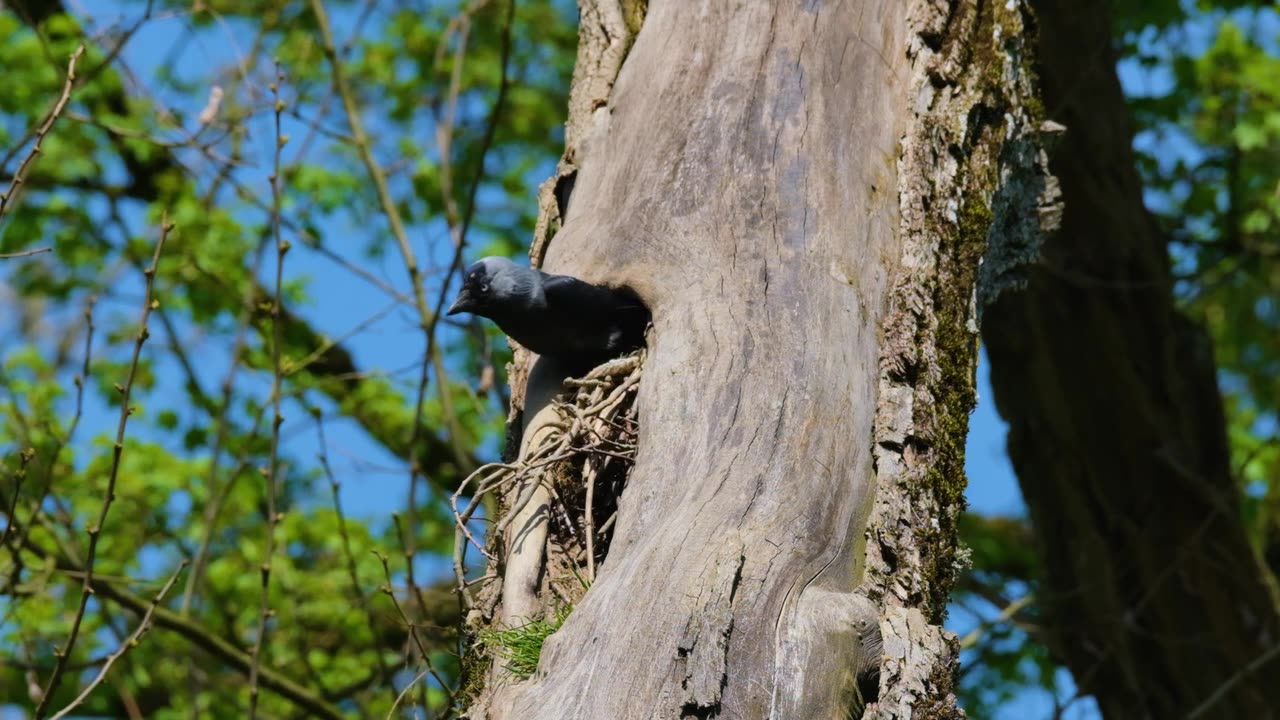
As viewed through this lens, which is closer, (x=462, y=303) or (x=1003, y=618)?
(x=462, y=303)

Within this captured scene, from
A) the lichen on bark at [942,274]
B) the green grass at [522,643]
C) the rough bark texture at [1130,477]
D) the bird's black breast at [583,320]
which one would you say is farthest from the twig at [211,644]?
the rough bark texture at [1130,477]

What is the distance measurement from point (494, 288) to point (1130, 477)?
3342mm

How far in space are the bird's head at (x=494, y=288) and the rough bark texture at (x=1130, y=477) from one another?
8.29 feet

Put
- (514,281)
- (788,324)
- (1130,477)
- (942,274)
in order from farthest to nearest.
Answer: (1130,477)
(514,281)
(942,274)
(788,324)

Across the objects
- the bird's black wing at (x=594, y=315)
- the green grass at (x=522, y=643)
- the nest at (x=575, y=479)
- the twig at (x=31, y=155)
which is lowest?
the green grass at (x=522, y=643)

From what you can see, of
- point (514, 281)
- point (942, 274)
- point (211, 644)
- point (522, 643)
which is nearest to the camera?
point (522, 643)

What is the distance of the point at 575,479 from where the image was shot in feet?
10.1

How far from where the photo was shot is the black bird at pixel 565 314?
3.06 m

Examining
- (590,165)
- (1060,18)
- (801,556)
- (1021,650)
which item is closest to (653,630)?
(801,556)

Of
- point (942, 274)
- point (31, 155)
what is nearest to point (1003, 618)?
point (942, 274)

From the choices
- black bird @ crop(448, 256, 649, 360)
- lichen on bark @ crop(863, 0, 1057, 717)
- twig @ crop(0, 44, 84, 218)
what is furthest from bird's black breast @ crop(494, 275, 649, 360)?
twig @ crop(0, 44, 84, 218)

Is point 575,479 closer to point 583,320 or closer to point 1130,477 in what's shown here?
point 583,320

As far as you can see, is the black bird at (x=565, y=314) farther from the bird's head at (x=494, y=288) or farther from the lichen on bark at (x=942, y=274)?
the lichen on bark at (x=942, y=274)

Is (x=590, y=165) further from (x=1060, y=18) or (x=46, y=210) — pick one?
(x=46, y=210)
